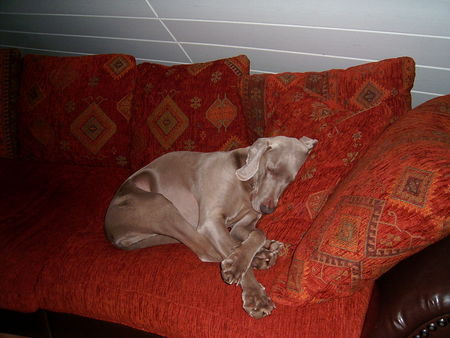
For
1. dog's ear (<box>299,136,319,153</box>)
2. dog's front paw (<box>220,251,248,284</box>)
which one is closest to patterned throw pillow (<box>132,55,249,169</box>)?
dog's ear (<box>299,136,319,153</box>)

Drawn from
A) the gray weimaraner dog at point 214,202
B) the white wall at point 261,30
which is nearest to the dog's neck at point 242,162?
the gray weimaraner dog at point 214,202

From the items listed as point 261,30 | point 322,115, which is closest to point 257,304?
point 322,115

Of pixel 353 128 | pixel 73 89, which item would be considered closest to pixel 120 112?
pixel 73 89

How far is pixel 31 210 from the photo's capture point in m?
2.12

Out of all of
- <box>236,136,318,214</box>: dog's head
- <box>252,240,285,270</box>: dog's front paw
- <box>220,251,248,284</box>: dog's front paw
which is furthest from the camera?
<box>236,136,318,214</box>: dog's head

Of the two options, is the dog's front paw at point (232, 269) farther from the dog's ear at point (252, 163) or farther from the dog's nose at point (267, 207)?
the dog's ear at point (252, 163)

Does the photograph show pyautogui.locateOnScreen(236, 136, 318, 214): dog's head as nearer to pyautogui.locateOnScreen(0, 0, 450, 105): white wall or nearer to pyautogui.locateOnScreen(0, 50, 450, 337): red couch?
pyautogui.locateOnScreen(0, 50, 450, 337): red couch

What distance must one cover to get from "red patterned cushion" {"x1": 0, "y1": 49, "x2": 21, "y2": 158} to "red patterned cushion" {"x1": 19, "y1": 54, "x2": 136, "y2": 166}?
85 millimetres

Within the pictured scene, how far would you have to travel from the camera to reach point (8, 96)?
266 cm

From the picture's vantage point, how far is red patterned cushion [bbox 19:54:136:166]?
2.44m

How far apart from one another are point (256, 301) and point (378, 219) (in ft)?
1.80

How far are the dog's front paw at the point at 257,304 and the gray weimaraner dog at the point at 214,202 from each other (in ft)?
0.62

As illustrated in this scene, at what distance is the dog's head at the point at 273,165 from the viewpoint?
176 cm

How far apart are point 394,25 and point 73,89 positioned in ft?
7.08
